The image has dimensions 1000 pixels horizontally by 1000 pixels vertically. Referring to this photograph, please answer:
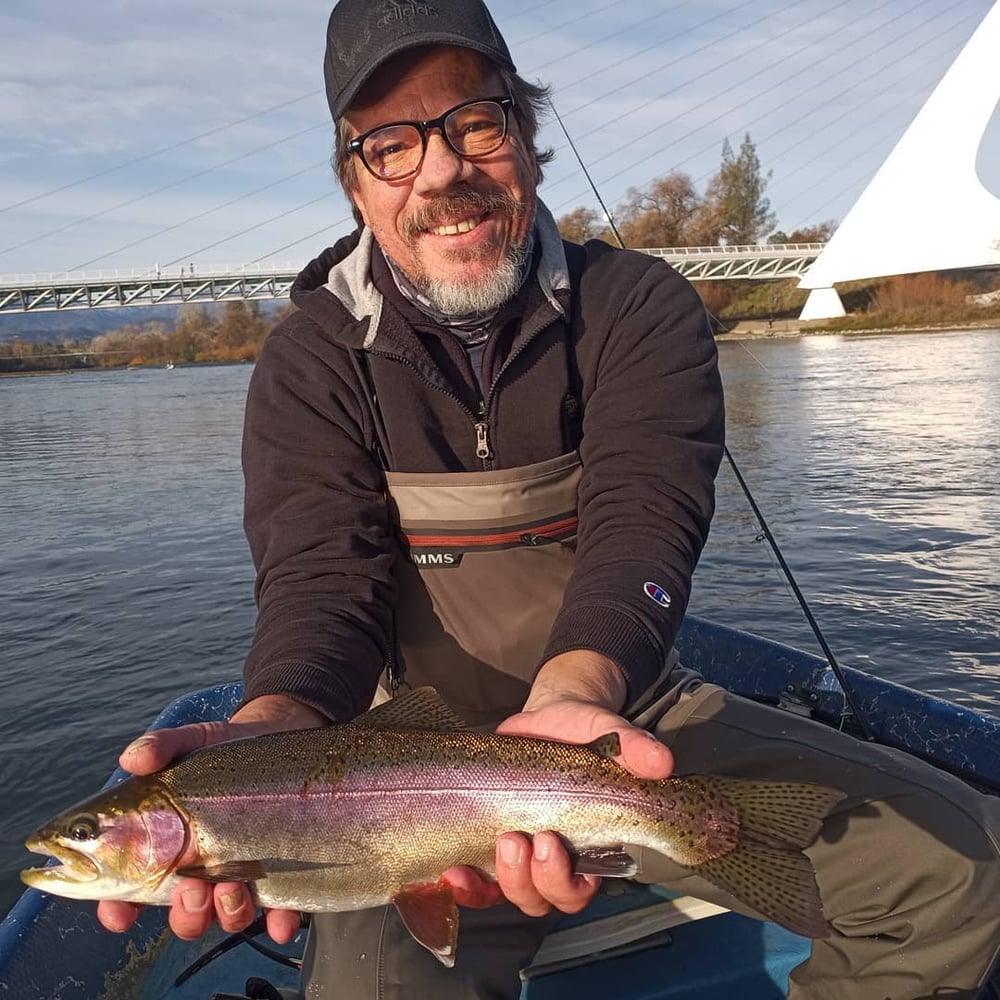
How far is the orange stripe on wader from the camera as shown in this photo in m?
3.02

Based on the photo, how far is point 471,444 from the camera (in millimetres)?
3111

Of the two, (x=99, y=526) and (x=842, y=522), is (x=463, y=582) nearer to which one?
(x=842, y=522)

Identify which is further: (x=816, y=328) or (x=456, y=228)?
(x=816, y=328)

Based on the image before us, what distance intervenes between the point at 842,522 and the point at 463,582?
30.8ft

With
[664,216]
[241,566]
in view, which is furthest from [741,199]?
[241,566]

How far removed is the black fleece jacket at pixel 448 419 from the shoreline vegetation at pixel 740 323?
15214mm

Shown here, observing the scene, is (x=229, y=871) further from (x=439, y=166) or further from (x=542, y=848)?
(x=439, y=166)

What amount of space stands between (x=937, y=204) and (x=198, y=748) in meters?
55.3

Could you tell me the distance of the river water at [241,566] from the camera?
6.98 metres

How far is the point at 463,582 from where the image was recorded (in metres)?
3.04

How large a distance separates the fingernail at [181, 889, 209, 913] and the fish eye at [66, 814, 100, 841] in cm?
27

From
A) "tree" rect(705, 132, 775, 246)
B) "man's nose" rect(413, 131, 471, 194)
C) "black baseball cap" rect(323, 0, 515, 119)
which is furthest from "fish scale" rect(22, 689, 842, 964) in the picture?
"tree" rect(705, 132, 775, 246)

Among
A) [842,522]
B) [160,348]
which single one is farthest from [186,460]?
[160,348]

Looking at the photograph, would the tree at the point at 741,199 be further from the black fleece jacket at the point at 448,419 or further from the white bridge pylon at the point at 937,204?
the black fleece jacket at the point at 448,419
